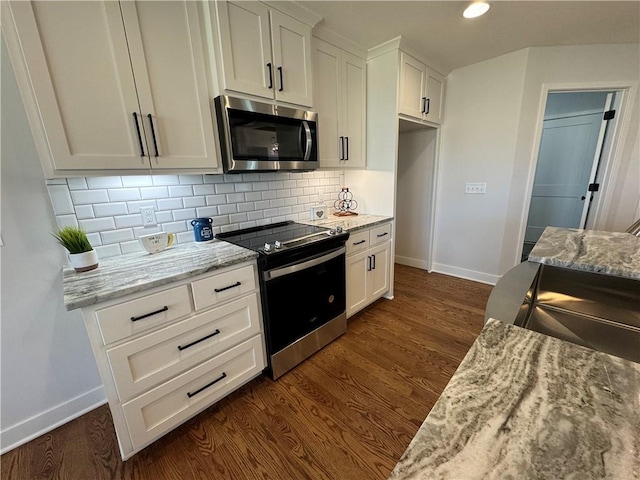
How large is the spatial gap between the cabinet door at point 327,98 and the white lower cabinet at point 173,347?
1.24 metres

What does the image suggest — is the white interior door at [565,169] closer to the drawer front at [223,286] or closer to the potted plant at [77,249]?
the drawer front at [223,286]

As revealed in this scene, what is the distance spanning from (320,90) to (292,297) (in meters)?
1.64

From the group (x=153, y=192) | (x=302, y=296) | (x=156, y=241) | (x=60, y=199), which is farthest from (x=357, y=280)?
(x=60, y=199)

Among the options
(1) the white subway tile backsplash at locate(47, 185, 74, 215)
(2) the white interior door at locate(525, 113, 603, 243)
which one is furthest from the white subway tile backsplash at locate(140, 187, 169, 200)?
(2) the white interior door at locate(525, 113, 603, 243)

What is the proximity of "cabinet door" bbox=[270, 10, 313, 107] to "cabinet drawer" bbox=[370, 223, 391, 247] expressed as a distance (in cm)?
118

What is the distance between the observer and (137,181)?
1584 mm

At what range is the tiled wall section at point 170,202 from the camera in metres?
1.45

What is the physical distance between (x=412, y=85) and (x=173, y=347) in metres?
2.83

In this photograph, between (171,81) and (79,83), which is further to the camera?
(171,81)

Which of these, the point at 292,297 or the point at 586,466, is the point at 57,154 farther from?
the point at 586,466

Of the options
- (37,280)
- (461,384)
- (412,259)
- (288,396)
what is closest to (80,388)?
(37,280)

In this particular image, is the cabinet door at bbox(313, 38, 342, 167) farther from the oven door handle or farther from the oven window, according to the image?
the oven door handle

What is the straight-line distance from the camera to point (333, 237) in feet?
6.16

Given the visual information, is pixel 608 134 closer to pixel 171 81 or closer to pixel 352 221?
pixel 352 221
